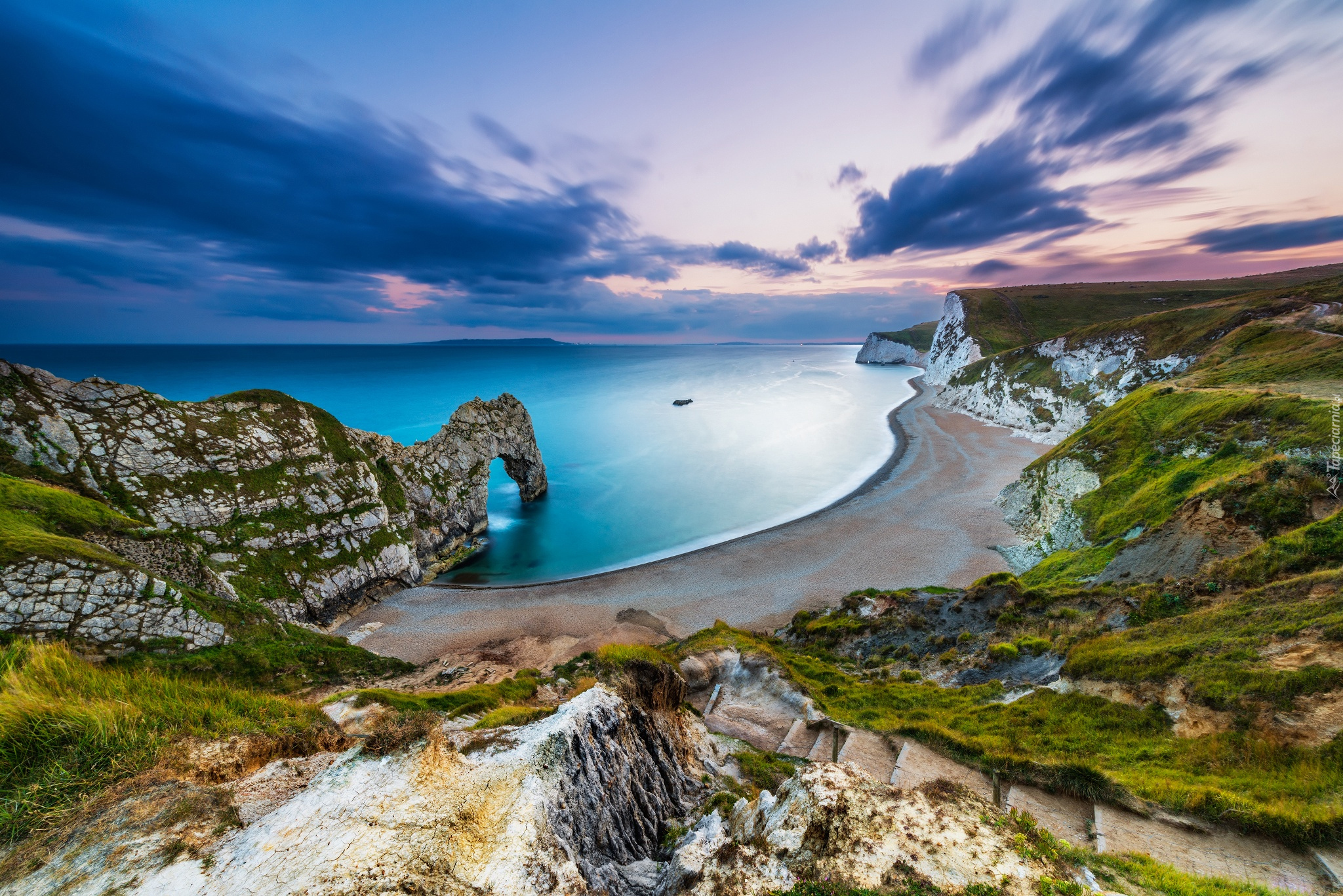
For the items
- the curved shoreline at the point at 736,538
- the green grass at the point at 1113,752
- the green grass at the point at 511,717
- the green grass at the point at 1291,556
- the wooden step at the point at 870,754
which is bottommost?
the curved shoreline at the point at 736,538

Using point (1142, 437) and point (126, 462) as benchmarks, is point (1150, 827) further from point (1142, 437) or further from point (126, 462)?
point (126, 462)

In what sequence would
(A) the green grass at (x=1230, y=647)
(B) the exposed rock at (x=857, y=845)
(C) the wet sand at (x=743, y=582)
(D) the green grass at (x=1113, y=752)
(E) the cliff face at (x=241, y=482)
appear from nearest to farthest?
(B) the exposed rock at (x=857, y=845), (D) the green grass at (x=1113, y=752), (A) the green grass at (x=1230, y=647), (E) the cliff face at (x=241, y=482), (C) the wet sand at (x=743, y=582)

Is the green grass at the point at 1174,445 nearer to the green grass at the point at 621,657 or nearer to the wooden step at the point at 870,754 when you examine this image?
the wooden step at the point at 870,754

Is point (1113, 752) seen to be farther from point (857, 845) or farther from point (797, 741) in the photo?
point (857, 845)

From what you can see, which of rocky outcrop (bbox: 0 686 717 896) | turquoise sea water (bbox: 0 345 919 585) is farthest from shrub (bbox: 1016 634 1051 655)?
turquoise sea water (bbox: 0 345 919 585)

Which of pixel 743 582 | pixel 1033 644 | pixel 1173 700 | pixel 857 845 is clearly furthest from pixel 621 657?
pixel 743 582

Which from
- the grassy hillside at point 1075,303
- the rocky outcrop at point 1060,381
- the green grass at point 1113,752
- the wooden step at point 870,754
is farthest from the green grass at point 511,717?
the grassy hillside at point 1075,303

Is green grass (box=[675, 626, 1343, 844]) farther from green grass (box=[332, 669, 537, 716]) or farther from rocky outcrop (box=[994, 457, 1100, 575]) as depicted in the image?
rocky outcrop (box=[994, 457, 1100, 575])
